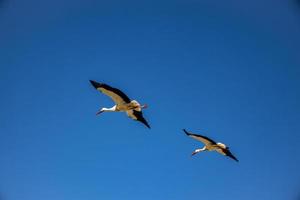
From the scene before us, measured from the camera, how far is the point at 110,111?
2664 cm

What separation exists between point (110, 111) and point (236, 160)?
A: 760cm

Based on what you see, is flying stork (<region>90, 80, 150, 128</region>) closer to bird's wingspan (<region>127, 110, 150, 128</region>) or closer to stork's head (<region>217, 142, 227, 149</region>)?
bird's wingspan (<region>127, 110, 150, 128</region>)

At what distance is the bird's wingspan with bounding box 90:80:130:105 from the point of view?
23681 millimetres

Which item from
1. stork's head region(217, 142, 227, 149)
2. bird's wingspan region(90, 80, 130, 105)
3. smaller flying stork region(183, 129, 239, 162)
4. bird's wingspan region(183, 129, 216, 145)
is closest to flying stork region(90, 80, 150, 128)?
bird's wingspan region(90, 80, 130, 105)

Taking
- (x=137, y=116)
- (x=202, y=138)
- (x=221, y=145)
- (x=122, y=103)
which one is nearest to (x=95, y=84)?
(x=122, y=103)

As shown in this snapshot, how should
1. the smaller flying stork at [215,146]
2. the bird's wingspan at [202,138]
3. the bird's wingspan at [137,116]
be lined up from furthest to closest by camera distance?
the smaller flying stork at [215,146] → the bird's wingspan at [202,138] → the bird's wingspan at [137,116]

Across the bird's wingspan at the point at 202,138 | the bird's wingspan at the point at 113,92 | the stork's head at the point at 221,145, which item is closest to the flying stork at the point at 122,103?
the bird's wingspan at the point at 113,92

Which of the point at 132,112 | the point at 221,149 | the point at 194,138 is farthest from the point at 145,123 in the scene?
the point at 221,149

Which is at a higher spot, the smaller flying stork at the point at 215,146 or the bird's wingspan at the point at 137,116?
the smaller flying stork at the point at 215,146

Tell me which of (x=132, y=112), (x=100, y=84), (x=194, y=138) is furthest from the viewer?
(x=194, y=138)

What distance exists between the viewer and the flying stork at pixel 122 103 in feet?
78.1

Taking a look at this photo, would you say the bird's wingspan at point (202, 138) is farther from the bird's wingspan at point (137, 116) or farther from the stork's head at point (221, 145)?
the bird's wingspan at point (137, 116)

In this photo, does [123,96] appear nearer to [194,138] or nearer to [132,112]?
[132,112]

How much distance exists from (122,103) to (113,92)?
3.79 ft
